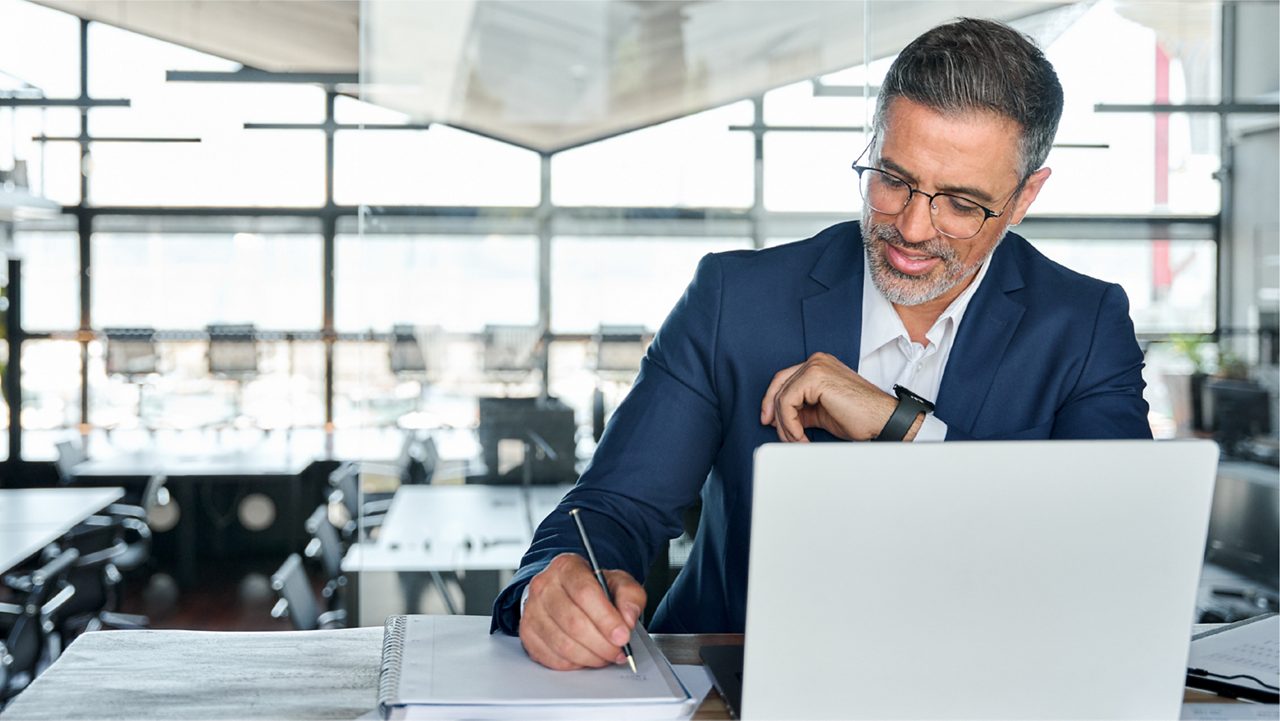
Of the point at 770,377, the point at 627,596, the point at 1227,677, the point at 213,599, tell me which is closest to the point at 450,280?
the point at 770,377

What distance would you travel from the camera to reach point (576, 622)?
3.65ft

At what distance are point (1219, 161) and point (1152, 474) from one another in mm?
4444

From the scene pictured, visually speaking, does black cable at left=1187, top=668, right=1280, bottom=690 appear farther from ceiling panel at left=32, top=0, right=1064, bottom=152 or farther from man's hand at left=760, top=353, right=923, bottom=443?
ceiling panel at left=32, top=0, right=1064, bottom=152

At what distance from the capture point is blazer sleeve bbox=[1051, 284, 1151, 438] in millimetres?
1483

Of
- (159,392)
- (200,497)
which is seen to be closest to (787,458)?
(200,497)

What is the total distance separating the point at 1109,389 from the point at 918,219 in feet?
1.25

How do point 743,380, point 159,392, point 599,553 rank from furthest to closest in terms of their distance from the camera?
point 159,392
point 743,380
point 599,553

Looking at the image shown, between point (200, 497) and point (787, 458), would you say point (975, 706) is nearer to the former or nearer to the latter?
point (787, 458)

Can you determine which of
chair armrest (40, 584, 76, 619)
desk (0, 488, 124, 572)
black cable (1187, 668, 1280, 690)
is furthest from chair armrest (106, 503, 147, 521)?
black cable (1187, 668, 1280, 690)

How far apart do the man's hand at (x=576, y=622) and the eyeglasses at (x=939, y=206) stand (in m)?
0.59

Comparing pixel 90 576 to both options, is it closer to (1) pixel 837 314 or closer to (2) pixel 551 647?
(1) pixel 837 314

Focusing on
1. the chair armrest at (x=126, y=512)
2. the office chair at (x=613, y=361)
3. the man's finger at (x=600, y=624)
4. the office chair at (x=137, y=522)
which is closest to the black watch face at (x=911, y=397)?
the man's finger at (x=600, y=624)

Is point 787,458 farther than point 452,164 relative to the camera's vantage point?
No

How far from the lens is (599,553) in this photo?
54.2 inches
